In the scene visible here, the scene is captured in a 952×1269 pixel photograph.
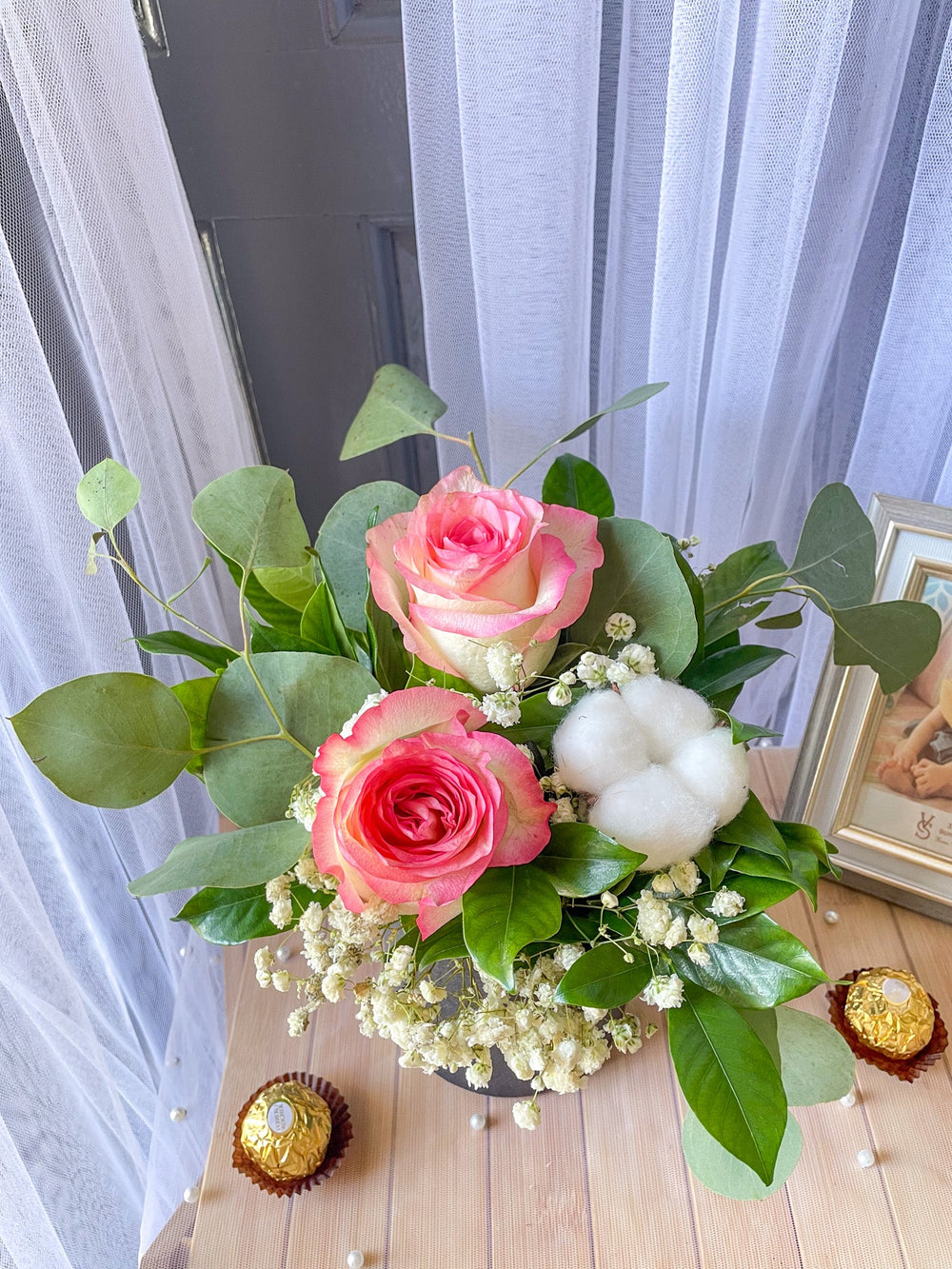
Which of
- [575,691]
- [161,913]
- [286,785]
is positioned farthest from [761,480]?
[161,913]

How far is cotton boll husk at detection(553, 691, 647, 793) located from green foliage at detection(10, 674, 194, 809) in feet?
0.64

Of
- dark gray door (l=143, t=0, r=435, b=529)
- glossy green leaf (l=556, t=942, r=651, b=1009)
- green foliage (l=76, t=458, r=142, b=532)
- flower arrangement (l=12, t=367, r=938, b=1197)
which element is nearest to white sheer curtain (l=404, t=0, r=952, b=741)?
dark gray door (l=143, t=0, r=435, b=529)

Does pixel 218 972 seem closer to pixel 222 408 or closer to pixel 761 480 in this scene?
pixel 222 408

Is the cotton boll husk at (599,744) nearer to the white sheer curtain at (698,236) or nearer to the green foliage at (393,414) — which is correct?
the green foliage at (393,414)

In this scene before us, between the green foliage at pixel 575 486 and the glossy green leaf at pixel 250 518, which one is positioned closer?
the glossy green leaf at pixel 250 518

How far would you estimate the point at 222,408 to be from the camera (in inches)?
29.9

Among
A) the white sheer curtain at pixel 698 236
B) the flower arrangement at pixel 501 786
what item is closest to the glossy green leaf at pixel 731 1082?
the flower arrangement at pixel 501 786

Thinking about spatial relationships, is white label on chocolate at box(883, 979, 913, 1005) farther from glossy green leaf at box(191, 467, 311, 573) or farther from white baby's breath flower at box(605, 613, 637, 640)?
glossy green leaf at box(191, 467, 311, 573)

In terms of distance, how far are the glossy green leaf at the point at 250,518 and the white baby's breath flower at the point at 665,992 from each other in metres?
0.29

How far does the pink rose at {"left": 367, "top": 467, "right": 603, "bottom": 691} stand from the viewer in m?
0.41

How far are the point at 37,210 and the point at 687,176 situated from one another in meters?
0.42

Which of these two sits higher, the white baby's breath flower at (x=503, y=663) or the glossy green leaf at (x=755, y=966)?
the white baby's breath flower at (x=503, y=663)

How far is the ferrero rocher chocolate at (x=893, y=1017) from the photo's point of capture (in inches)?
22.9

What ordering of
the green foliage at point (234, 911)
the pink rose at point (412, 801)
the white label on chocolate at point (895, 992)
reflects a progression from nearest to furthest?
the pink rose at point (412, 801), the green foliage at point (234, 911), the white label on chocolate at point (895, 992)
